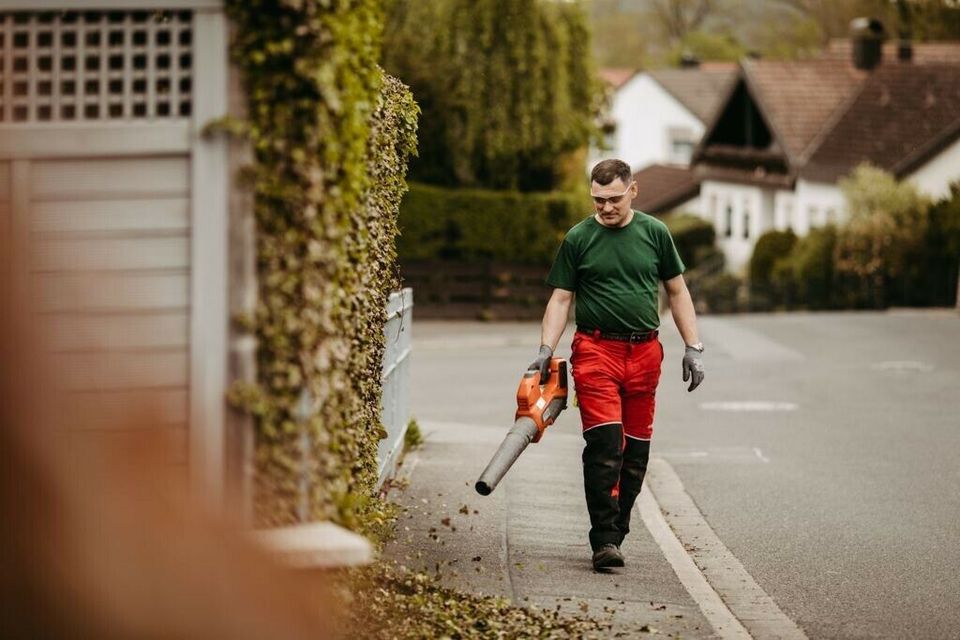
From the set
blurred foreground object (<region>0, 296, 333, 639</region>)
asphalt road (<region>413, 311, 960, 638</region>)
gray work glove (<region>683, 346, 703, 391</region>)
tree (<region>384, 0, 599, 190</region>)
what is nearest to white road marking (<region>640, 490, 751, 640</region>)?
asphalt road (<region>413, 311, 960, 638</region>)

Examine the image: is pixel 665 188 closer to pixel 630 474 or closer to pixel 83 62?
pixel 630 474

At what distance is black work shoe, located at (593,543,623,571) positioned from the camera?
8.41m

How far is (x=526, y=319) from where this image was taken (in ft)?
117

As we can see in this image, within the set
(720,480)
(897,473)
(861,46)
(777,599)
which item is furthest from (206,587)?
(861,46)

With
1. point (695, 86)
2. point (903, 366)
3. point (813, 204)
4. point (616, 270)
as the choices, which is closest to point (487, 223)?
point (903, 366)

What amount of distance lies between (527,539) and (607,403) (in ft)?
3.87

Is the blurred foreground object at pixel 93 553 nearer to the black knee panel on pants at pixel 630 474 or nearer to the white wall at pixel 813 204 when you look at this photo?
the black knee panel on pants at pixel 630 474

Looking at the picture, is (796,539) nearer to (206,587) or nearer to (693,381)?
(693,381)

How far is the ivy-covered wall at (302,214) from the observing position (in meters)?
5.26

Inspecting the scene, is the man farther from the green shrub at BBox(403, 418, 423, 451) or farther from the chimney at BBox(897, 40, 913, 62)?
the chimney at BBox(897, 40, 913, 62)

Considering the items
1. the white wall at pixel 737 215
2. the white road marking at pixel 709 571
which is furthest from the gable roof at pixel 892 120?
the white road marking at pixel 709 571

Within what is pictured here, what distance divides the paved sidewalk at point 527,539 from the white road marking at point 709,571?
0.31ft

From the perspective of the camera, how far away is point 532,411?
8.18m

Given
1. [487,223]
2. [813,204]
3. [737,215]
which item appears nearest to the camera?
[487,223]
